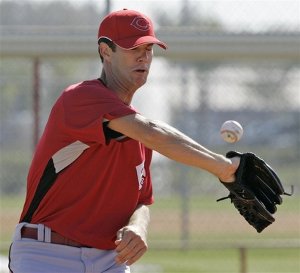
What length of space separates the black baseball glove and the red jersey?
1.71 feet

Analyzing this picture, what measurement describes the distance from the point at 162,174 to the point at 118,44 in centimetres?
698

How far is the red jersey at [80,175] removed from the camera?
4.57 m

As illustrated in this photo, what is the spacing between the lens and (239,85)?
11.3 metres

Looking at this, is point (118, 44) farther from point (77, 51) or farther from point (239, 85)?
point (239, 85)

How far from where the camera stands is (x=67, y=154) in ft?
15.2

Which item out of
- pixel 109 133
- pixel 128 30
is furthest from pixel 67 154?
pixel 128 30

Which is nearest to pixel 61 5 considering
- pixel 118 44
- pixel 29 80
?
pixel 29 80

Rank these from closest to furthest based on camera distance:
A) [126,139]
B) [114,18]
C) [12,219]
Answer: [126,139], [114,18], [12,219]

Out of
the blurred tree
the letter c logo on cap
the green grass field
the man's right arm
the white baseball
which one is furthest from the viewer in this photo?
the green grass field

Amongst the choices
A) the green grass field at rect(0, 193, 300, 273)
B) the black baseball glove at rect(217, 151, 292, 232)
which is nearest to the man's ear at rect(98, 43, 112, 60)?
the black baseball glove at rect(217, 151, 292, 232)

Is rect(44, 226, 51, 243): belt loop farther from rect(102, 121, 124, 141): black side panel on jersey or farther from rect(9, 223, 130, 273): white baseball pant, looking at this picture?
rect(102, 121, 124, 141): black side panel on jersey

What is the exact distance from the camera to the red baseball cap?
480 cm

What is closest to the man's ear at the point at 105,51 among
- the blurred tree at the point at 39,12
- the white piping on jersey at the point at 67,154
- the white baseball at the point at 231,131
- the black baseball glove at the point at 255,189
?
the white piping on jersey at the point at 67,154

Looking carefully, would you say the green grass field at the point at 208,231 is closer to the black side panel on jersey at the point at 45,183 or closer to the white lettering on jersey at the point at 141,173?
the white lettering on jersey at the point at 141,173
